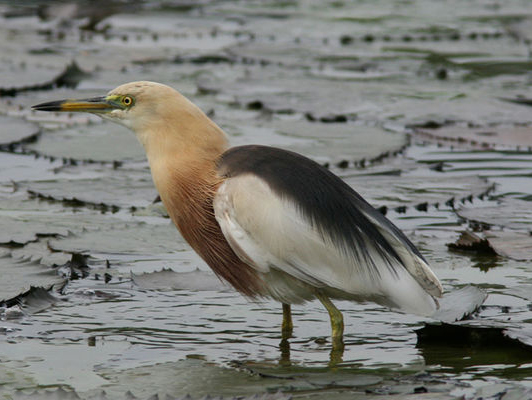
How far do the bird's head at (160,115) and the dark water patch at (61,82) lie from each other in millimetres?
3074

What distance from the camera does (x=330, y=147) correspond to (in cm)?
512

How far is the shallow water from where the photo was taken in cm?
286

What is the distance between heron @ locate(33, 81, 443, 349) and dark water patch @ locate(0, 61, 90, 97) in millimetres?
3234

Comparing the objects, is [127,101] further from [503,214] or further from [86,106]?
[503,214]

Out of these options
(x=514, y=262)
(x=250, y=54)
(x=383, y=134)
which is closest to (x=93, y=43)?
(x=250, y=54)

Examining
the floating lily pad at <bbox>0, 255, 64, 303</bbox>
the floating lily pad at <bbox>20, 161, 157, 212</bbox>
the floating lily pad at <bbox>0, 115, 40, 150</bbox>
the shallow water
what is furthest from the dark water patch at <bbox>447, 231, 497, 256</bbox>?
the floating lily pad at <bbox>0, 115, 40, 150</bbox>

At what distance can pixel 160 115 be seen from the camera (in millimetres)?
3301

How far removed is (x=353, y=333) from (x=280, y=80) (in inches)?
149

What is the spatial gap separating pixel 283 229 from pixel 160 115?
22.5 inches

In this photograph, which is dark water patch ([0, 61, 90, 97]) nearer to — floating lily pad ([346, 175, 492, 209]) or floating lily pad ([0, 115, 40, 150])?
floating lily pad ([0, 115, 40, 150])

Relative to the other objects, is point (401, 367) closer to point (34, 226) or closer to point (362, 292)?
point (362, 292)

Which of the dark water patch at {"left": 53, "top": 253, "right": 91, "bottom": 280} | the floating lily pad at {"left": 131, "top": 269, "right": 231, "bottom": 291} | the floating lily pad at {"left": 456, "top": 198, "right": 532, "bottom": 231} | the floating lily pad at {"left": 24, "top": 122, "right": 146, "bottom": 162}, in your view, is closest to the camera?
the floating lily pad at {"left": 131, "top": 269, "right": 231, "bottom": 291}

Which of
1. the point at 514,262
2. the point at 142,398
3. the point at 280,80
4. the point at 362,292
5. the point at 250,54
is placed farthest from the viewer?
the point at 250,54

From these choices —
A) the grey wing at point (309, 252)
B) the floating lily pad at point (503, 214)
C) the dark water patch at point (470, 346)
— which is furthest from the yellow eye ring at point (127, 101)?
the floating lily pad at point (503, 214)
